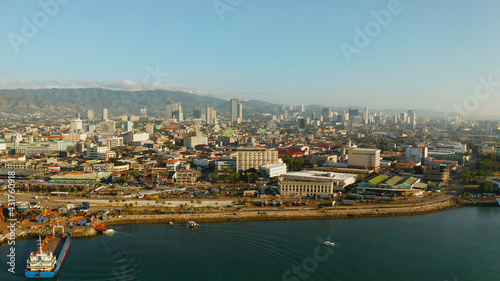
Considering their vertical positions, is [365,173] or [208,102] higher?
[208,102]

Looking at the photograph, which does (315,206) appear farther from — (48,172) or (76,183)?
(48,172)

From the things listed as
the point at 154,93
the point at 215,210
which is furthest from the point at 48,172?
the point at 154,93

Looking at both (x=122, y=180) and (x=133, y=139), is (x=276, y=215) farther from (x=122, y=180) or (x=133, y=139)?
(x=133, y=139)

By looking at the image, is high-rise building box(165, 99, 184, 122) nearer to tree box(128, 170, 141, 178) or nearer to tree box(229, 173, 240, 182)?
tree box(128, 170, 141, 178)

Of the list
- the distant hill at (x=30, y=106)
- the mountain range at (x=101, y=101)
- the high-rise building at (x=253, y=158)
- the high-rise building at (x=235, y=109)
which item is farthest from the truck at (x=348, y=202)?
the distant hill at (x=30, y=106)

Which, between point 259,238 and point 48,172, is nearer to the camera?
point 259,238

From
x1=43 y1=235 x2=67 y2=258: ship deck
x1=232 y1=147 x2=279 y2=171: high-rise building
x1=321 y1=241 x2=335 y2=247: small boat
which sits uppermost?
x1=232 y1=147 x2=279 y2=171: high-rise building

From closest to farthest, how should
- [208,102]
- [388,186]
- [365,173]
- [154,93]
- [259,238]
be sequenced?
[259,238]
[388,186]
[365,173]
[154,93]
[208,102]

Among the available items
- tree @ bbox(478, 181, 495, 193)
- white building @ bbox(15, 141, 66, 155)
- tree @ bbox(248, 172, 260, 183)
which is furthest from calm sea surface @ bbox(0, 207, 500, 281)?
white building @ bbox(15, 141, 66, 155)
